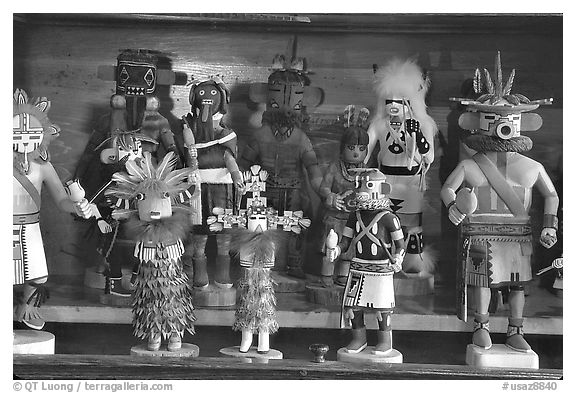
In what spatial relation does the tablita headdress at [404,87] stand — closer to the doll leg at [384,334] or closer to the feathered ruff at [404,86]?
the feathered ruff at [404,86]

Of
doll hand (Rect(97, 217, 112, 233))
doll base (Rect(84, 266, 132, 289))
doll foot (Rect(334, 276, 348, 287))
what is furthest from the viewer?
doll base (Rect(84, 266, 132, 289))

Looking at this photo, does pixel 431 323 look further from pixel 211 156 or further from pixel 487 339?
pixel 211 156

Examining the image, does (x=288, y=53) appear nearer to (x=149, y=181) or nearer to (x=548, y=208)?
(x=149, y=181)

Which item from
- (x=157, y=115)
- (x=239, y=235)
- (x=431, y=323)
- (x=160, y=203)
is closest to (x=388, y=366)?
(x=431, y=323)

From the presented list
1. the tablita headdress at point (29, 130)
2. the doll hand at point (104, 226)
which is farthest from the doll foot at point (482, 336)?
the tablita headdress at point (29, 130)

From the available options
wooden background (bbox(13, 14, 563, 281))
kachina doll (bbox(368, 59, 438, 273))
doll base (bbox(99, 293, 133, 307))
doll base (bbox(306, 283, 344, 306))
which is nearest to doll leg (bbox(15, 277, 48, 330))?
doll base (bbox(99, 293, 133, 307))

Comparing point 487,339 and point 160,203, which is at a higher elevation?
point 160,203

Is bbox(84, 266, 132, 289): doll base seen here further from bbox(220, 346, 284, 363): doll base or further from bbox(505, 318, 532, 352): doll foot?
bbox(505, 318, 532, 352): doll foot
